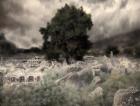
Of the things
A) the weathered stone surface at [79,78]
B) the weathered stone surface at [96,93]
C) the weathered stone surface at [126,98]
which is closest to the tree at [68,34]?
the weathered stone surface at [79,78]

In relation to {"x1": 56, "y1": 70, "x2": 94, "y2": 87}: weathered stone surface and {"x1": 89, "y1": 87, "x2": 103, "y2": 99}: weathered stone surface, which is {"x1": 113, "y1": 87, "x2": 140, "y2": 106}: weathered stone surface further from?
{"x1": 56, "y1": 70, "x2": 94, "y2": 87}: weathered stone surface

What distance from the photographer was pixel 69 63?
18375 mm

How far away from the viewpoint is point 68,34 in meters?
18.4

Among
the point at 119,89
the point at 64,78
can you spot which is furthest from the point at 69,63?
the point at 119,89

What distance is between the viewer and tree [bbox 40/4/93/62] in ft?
60.3

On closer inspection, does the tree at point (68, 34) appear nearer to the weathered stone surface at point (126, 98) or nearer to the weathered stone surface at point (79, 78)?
the weathered stone surface at point (79, 78)

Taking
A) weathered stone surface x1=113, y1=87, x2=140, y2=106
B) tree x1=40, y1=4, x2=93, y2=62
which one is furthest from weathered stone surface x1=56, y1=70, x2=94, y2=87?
weathered stone surface x1=113, y1=87, x2=140, y2=106

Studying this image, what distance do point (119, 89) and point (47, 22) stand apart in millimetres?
3031

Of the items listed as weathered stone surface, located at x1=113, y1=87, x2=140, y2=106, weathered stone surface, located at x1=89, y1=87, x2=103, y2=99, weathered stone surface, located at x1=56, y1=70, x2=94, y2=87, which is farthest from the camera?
weathered stone surface, located at x1=56, y1=70, x2=94, y2=87

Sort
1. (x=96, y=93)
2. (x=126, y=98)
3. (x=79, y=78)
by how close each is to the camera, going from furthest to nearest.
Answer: (x=79, y=78) → (x=96, y=93) → (x=126, y=98)

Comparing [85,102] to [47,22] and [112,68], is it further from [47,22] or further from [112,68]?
[47,22]

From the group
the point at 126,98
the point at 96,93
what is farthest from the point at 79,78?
the point at 126,98

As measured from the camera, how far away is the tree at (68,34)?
60.3 feet

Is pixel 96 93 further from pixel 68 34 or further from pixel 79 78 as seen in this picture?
pixel 68 34
